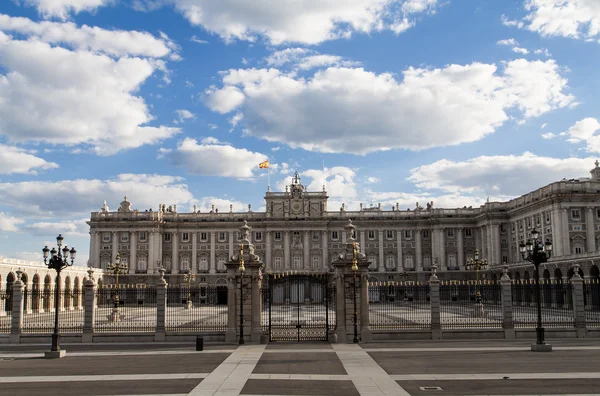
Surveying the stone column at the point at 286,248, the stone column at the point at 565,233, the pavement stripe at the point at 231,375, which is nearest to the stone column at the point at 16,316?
the pavement stripe at the point at 231,375

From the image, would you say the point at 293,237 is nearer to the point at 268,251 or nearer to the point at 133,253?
the point at 268,251

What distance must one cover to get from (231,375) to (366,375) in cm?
429

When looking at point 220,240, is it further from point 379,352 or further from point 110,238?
point 379,352

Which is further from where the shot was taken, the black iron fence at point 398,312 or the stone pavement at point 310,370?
the black iron fence at point 398,312

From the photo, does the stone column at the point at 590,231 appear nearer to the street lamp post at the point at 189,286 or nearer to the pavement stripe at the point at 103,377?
the street lamp post at the point at 189,286

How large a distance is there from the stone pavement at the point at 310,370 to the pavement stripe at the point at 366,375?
0.03 m

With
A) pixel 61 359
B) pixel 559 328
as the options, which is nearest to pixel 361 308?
pixel 559 328

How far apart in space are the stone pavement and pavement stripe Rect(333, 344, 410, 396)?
0.03m

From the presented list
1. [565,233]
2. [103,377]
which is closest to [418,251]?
[565,233]

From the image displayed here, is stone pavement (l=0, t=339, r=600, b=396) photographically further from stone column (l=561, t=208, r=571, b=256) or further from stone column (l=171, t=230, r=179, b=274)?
stone column (l=171, t=230, r=179, b=274)

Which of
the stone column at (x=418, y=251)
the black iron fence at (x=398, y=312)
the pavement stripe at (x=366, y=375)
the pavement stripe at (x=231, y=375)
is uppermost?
the stone column at (x=418, y=251)

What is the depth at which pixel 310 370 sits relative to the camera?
2134cm

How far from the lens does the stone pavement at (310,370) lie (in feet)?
57.8

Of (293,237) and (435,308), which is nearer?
(435,308)
